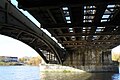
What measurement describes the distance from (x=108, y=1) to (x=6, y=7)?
25.9 feet

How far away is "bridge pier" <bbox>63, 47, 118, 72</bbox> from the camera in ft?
189

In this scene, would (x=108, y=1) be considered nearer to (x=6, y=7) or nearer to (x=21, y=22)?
(x=6, y=7)

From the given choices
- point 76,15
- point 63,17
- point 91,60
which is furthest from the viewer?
point 91,60

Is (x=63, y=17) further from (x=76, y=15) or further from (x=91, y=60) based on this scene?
(x=91, y=60)

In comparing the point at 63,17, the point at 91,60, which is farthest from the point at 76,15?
the point at 91,60

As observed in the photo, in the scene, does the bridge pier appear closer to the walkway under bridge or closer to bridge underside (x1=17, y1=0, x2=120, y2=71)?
the walkway under bridge

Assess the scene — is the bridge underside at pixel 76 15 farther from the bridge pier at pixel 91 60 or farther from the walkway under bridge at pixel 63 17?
the bridge pier at pixel 91 60

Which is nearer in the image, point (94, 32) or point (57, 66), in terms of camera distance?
point (94, 32)

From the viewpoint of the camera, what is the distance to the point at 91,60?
59062 millimetres

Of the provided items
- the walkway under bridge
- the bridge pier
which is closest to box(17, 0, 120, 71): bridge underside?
the walkway under bridge

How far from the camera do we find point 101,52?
58125 millimetres

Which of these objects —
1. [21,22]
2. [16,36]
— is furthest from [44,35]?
[21,22]

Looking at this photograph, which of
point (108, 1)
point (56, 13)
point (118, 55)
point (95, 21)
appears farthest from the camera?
point (118, 55)

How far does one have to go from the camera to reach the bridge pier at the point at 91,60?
57628 mm
